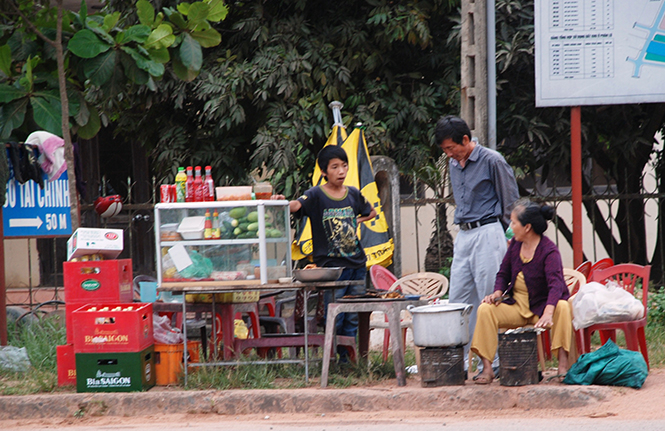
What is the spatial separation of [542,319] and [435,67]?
4881 millimetres

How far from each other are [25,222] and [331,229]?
3337 millimetres

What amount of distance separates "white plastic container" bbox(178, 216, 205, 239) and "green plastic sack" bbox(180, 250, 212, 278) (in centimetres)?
13

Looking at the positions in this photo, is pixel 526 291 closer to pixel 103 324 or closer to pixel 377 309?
pixel 377 309

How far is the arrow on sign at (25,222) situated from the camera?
7367 millimetres

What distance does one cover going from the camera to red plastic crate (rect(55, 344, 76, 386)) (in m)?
5.69

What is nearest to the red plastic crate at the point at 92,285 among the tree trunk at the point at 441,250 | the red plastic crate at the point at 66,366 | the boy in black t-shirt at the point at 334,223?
the red plastic crate at the point at 66,366

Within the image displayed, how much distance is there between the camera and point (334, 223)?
5934 mm

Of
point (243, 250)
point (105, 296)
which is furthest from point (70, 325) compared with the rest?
point (243, 250)

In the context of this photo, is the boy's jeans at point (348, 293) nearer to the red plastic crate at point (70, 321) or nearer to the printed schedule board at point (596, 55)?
the red plastic crate at point (70, 321)

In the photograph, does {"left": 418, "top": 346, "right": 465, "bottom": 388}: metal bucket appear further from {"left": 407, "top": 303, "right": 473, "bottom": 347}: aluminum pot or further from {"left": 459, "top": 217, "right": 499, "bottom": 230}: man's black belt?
{"left": 459, "top": 217, "right": 499, "bottom": 230}: man's black belt

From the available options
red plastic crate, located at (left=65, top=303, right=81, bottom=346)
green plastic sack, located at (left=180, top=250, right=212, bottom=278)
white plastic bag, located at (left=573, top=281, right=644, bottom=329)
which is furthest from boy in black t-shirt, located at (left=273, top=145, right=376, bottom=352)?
red plastic crate, located at (left=65, top=303, right=81, bottom=346)

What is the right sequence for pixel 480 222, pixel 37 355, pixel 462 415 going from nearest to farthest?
pixel 462 415 → pixel 480 222 → pixel 37 355

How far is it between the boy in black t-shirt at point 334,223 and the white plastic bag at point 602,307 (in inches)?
66.6

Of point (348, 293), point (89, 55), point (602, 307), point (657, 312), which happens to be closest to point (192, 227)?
point (348, 293)
